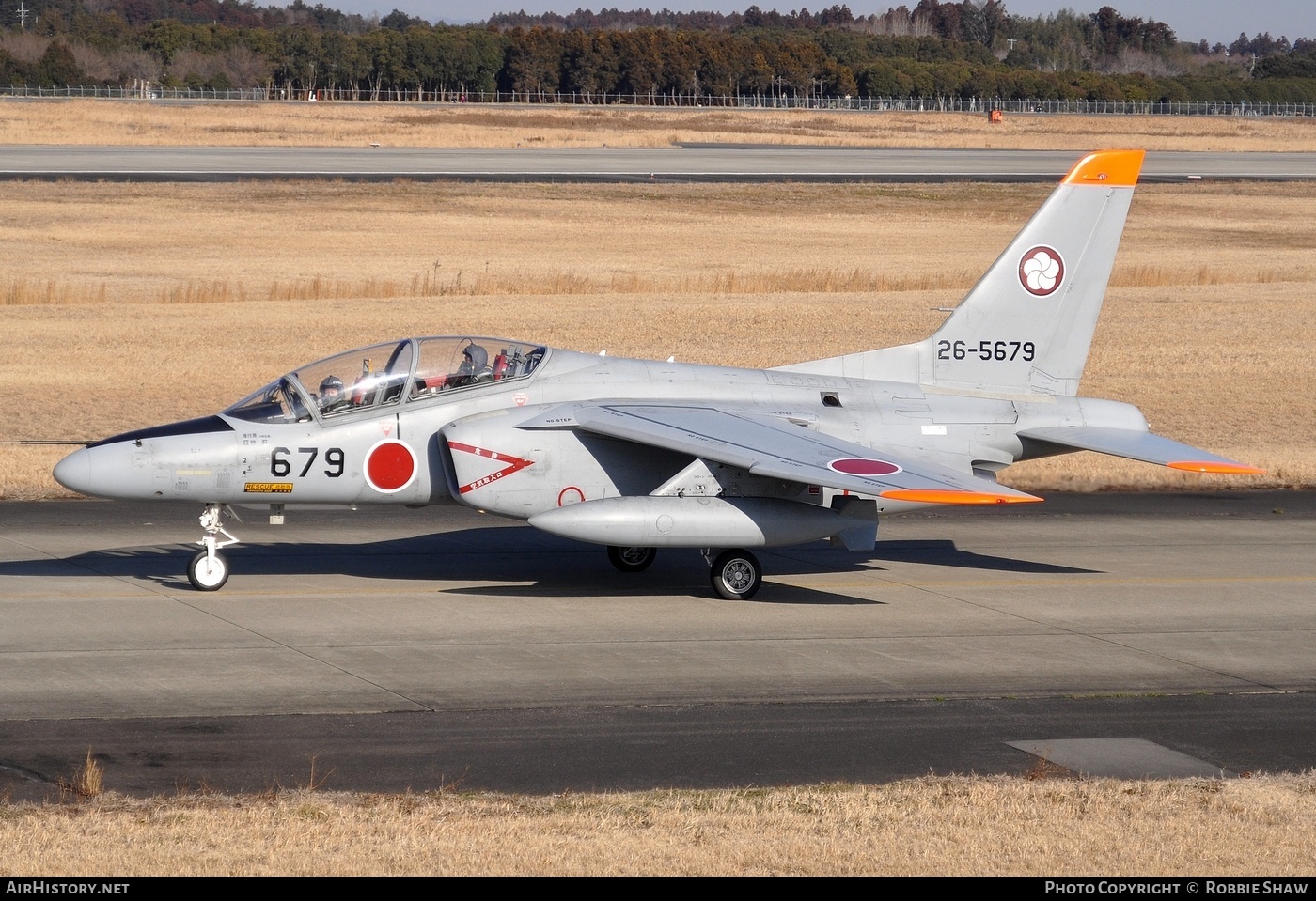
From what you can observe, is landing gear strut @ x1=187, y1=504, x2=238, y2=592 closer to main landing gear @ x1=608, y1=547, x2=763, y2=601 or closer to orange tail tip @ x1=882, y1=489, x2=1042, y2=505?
main landing gear @ x1=608, y1=547, x2=763, y2=601

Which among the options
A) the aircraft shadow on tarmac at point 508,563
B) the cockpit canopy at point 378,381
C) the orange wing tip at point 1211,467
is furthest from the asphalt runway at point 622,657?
the cockpit canopy at point 378,381

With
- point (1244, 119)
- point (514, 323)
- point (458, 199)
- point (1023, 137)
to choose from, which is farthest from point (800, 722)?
point (1244, 119)

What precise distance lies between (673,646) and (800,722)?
2.63m

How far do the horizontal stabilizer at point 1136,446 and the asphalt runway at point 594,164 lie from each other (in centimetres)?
5403

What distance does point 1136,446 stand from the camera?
58.2 feet

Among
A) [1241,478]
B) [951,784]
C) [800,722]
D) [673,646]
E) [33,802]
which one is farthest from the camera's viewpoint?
[1241,478]

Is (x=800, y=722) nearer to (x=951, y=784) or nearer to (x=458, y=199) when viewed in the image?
(x=951, y=784)

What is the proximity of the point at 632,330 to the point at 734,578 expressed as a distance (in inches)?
821

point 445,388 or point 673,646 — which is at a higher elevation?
point 445,388

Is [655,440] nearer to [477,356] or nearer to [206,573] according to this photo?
[477,356]

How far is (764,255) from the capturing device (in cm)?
5247

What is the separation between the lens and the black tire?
16656mm

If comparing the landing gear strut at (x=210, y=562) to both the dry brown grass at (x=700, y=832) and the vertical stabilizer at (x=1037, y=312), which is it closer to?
the dry brown grass at (x=700, y=832)

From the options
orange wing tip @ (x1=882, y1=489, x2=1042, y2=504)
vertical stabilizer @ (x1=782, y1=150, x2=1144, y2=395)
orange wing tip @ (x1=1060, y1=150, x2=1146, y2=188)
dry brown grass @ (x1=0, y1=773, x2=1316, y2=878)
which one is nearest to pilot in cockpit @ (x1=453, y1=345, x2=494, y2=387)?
vertical stabilizer @ (x1=782, y1=150, x2=1144, y2=395)
